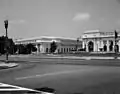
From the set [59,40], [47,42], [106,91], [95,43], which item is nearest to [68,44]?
[59,40]

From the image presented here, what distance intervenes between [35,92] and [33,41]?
541 ft

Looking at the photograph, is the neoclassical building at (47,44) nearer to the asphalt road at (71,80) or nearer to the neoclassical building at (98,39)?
the neoclassical building at (98,39)

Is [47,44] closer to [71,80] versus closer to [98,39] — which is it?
[98,39]

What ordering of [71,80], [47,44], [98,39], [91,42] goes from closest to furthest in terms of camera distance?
1. [71,80]
2. [91,42]
3. [98,39]
4. [47,44]

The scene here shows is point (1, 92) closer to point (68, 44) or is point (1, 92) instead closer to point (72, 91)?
point (72, 91)

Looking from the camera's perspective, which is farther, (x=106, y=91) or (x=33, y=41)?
(x=33, y=41)

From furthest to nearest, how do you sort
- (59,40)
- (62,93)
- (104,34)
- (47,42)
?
(59,40), (47,42), (104,34), (62,93)

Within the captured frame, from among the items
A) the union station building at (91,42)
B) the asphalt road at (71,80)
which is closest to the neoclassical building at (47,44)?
the union station building at (91,42)

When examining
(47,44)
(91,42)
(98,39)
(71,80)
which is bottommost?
(71,80)

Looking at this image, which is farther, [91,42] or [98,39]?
[98,39]

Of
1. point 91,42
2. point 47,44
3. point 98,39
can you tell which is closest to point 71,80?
point 91,42

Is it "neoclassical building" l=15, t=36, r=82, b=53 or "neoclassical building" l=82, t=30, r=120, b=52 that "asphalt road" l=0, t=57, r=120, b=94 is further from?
"neoclassical building" l=15, t=36, r=82, b=53

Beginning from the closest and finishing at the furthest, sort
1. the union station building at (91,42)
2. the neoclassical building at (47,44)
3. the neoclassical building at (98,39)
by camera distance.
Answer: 1. the union station building at (91,42)
2. the neoclassical building at (98,39)
3. the neoclassical building at (47,44)

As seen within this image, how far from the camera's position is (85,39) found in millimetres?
150875
